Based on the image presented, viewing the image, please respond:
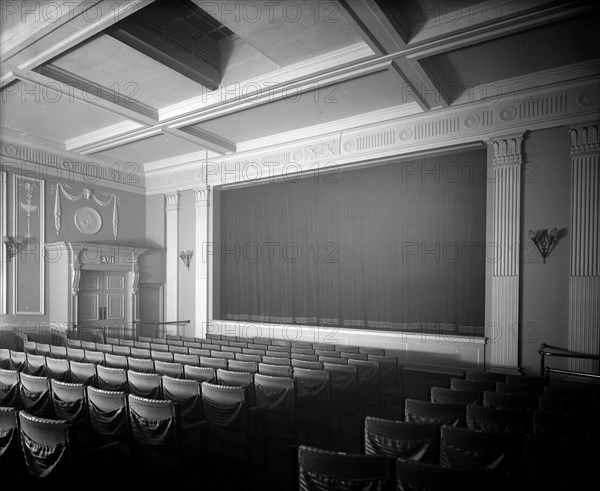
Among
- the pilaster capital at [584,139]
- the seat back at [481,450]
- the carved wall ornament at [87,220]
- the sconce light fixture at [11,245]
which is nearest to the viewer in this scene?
the seat back at [481,450]

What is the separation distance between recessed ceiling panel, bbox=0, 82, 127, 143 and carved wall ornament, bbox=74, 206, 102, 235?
1915 millimetres

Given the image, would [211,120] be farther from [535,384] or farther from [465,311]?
[535,384]

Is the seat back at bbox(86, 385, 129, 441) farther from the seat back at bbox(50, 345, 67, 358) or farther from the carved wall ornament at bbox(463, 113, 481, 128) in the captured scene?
the carved wall ornament at bbox(463, 113, 481, 128)

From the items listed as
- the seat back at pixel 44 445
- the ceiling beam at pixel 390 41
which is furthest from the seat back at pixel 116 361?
the ceiling beam at pixel 390 41

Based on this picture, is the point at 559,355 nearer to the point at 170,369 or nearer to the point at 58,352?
the point at 170,369

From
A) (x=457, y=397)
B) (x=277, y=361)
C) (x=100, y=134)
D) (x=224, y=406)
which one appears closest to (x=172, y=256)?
(x=100, y=134)

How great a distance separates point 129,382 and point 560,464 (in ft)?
13.1

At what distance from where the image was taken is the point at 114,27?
6.06m

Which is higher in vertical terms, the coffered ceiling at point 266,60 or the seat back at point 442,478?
the coffered ceiling at point 266,60

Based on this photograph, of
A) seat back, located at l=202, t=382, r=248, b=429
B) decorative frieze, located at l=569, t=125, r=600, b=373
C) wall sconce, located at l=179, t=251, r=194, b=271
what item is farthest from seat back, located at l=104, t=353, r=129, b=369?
decorative frieze, located at l=569, t=125, r=600, b=373

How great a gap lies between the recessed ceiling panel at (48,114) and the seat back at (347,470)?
7.75 m

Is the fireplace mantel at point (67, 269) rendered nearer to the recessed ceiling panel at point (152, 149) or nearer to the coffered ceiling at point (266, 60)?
the recessed ceiling panel at point (152, 149)

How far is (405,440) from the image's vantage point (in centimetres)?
302

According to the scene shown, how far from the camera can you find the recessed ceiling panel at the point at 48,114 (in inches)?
320
